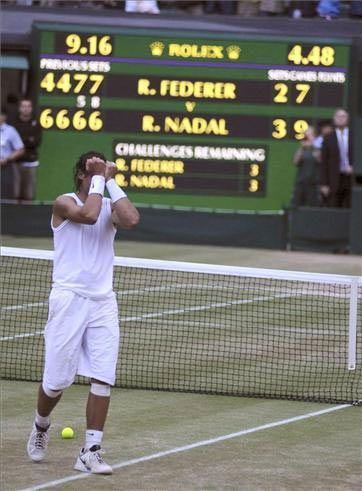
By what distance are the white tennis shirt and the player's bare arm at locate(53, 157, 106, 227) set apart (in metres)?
0.06

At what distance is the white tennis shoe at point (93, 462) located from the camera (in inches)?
344

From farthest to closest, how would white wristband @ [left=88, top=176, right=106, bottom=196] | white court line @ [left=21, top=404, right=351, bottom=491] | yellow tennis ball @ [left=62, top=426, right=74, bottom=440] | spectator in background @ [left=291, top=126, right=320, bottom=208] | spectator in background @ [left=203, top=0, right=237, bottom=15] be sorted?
spectator in background @ [left=203, top=0, right=237, bottom=15]
spectator in background @ [left=291, top=126, right=320, bottom=208]
yellow tennis ball @ [left=62, top=426, right=74, bottom=440]
white wristband @ [left=88, top=176, right=106, bottom=196]
white court line @ [left=21, top=404, right=351, bottom=491]

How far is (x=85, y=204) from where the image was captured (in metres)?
8.95

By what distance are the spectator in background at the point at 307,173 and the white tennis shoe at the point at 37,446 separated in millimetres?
14104

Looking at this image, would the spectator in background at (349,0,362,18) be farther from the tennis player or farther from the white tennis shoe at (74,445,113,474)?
the white tennis shoe at (74,445,113,474)

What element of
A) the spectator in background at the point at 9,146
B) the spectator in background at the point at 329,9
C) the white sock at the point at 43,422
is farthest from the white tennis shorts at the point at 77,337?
the spectator in background at the point at 329,9

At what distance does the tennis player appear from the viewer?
8.94 metres

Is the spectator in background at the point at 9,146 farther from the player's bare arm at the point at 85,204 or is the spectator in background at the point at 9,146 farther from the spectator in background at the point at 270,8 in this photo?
the player's bare arm at the point at 85,204

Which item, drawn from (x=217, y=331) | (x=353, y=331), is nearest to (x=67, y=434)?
(x=353, y=331)

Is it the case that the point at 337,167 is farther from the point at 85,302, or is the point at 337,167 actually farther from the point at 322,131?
the point at 85,302

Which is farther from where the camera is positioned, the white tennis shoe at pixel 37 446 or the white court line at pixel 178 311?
the white court line at pixel 178 311

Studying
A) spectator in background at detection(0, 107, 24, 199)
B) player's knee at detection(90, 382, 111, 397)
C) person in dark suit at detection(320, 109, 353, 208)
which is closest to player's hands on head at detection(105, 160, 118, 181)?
player's knee at detection(90, 382, 111, 397)

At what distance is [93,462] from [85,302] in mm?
1045

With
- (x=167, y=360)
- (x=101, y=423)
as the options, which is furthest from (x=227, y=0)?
(x=101, y=423)
